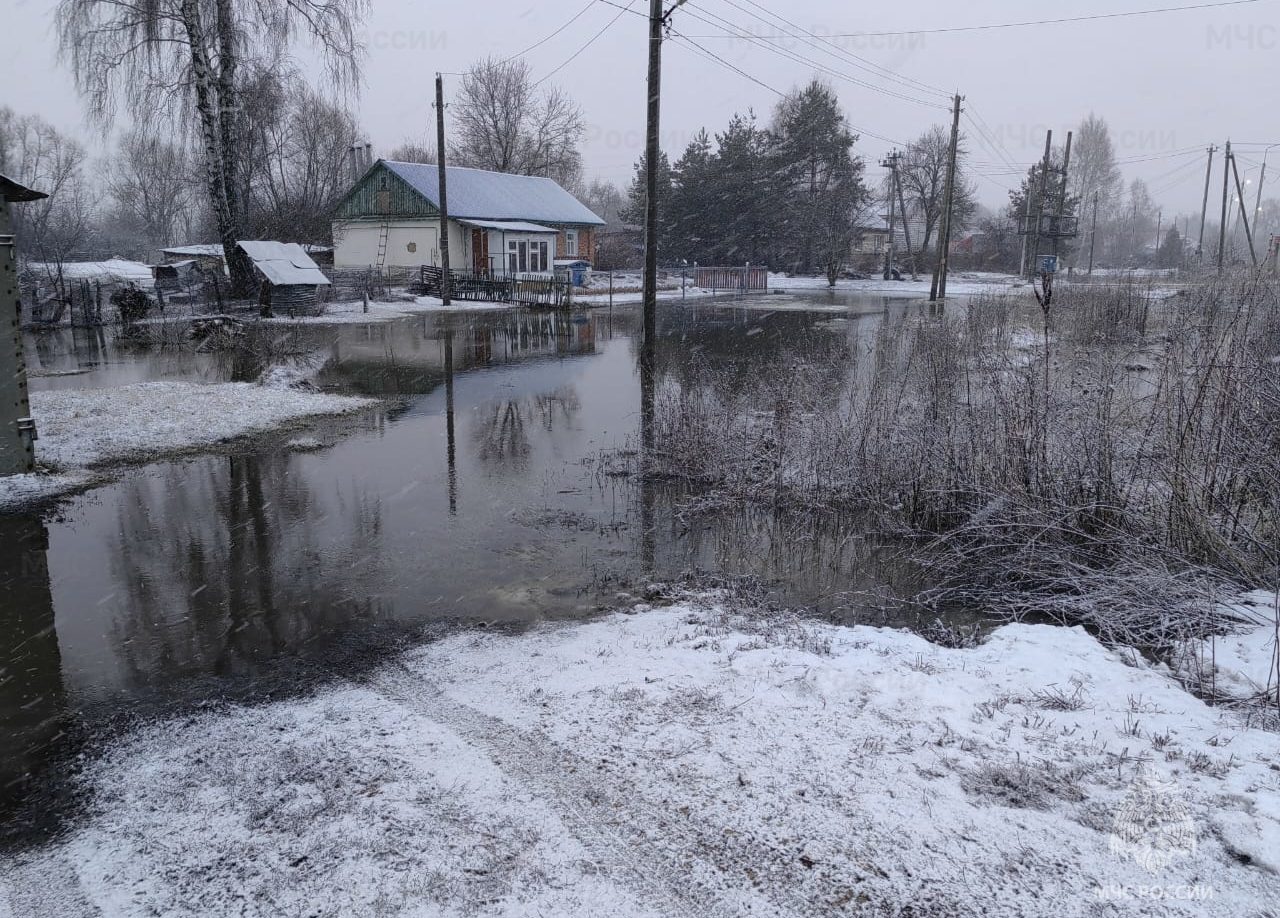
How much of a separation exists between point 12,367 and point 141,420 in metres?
3.12

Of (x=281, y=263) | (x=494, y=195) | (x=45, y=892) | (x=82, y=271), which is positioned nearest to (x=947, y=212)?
(x=494, y=195)

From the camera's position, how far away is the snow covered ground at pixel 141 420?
29.4ft

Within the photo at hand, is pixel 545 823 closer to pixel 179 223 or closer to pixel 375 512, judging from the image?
pixel 375 512

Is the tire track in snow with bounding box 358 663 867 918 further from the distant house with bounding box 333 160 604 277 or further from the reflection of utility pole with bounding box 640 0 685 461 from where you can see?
the distant house with bounding box 333 160 604 277

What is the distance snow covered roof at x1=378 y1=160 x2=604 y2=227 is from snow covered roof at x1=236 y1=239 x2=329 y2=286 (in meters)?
12.7

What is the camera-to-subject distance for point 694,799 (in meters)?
3.42

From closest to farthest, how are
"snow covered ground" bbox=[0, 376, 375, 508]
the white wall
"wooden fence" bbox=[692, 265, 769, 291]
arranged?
"snow covered ground" bbox=[0, 376, 375, 508] → the white wall → "wooden fence" bbox=[692, 265, 769, 291]

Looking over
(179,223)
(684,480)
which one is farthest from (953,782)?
(179,223)

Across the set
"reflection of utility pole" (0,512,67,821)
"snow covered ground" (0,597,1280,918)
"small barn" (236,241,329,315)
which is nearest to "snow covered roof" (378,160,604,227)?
"small barn" (236,241,329,315)

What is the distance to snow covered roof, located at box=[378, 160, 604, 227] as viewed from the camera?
40344 mm

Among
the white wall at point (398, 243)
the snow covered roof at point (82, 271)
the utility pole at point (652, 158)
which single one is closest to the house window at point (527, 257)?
the white wall at point (398, 243)

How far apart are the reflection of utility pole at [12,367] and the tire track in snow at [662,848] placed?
22.5 ft

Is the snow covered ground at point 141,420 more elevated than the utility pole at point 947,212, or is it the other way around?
the utility pole at point 947,212

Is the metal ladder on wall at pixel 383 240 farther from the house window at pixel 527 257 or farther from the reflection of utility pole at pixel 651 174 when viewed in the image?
the reflection of utility pole at pixel 651 174
